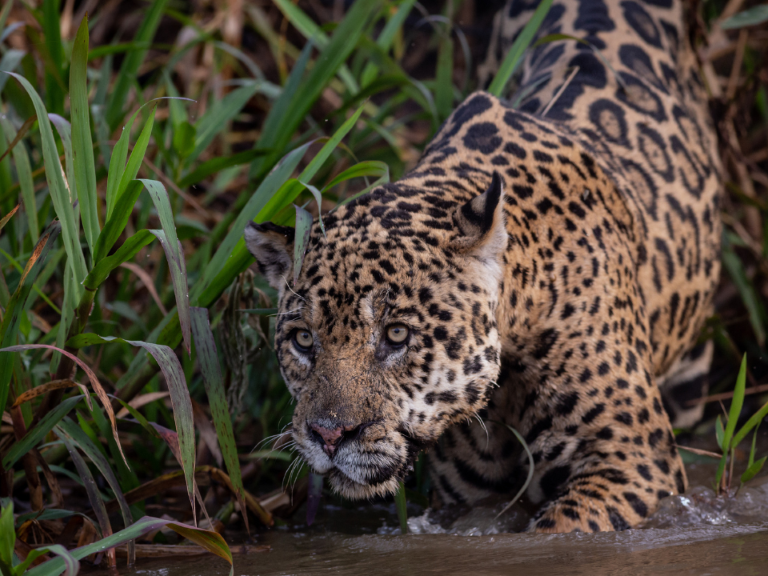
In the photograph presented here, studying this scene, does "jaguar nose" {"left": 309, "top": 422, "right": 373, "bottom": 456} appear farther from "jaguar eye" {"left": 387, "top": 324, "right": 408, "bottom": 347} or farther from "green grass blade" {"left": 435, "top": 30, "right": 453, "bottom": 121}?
"green grass blade" {"left": 435, "top": 30, "right": 453, "bottom": 121}

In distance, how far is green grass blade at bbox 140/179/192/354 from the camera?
281cm

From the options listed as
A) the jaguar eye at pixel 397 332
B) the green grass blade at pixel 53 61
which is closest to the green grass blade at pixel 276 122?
the green grass blade at pixel 53 61

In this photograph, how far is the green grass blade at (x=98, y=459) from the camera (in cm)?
312

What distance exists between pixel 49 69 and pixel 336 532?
2715mm

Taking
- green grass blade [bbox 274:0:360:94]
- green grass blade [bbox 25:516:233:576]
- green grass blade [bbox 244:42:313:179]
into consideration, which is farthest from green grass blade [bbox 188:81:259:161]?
green grass blade [bbox 25:516:233:576]

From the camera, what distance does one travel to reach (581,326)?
3.62 metres

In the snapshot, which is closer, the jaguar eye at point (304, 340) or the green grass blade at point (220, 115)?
the jaguar eye at point (304, 340)

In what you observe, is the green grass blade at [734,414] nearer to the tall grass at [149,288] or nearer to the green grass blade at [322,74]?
the tall grass at [149,288]

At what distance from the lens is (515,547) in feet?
10.5

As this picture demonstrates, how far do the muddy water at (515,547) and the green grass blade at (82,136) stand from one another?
4.18 ft

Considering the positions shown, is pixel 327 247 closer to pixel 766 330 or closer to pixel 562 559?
pixel 562 559

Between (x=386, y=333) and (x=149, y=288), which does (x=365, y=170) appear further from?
(x=149, y=288)

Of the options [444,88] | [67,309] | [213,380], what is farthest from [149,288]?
[444,88]

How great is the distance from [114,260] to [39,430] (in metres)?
0.67
